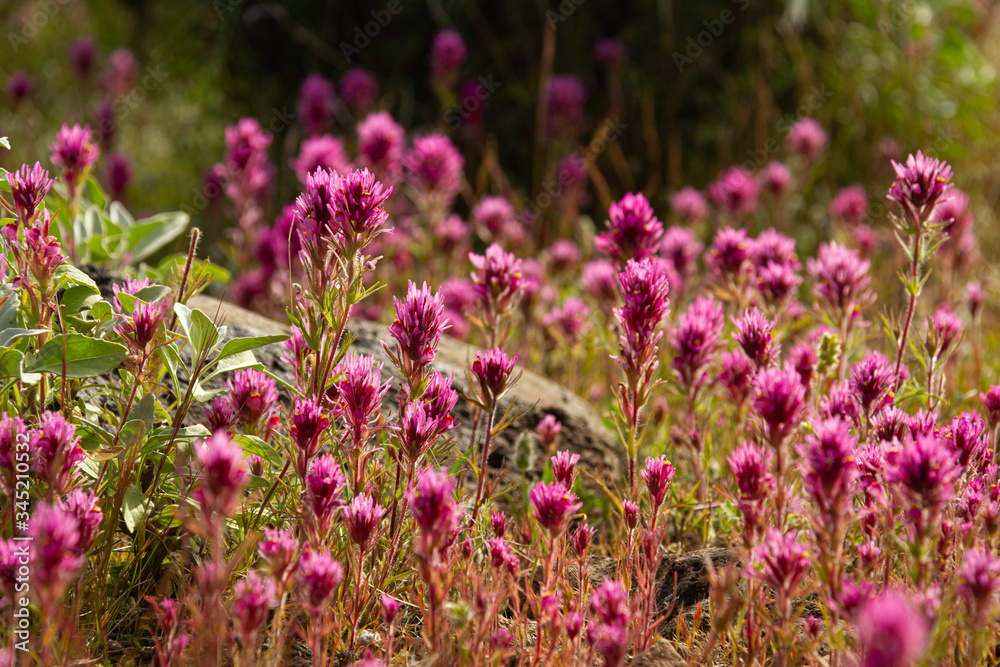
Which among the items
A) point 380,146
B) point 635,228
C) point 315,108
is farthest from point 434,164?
point 635,228

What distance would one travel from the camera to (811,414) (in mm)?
2342

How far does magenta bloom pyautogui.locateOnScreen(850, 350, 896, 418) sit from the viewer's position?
85.2 inches

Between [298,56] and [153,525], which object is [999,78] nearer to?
[298,56]

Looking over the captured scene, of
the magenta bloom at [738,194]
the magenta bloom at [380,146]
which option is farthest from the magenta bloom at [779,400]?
the magenta bloom at [738,194]

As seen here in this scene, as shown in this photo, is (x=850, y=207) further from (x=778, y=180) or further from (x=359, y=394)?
(x=359, y=394)

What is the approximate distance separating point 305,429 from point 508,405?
1.25m

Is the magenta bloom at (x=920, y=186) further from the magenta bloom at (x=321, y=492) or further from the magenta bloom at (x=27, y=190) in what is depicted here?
the magenta bloom at (x=27, y=190)

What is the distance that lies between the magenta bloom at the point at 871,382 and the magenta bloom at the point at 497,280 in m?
0.93

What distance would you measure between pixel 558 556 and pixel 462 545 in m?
0.22

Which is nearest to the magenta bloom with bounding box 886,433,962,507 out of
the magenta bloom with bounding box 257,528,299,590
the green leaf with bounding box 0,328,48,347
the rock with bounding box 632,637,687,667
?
the rock with bounding box 632,637,687,667

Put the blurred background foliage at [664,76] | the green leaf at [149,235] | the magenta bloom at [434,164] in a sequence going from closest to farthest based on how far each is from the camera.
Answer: the green leaf at [149,235], the magenta bloom at [434,164], the blurred background foliage at [664,76]

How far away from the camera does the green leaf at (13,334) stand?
6.07 feet

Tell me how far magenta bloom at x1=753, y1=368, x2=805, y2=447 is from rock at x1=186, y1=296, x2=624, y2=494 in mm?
1277

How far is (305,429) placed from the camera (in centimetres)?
185
